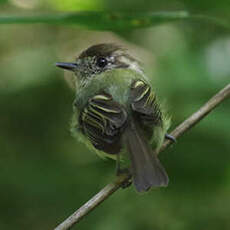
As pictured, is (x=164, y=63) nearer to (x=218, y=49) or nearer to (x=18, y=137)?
(x=218, y=49)

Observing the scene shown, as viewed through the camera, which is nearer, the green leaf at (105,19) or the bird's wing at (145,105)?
the green leaf at (105,19)

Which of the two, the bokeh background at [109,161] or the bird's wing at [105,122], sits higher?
the bird's wing at [105,122]

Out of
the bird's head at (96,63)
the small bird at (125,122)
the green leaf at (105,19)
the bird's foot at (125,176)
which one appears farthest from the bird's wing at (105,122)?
the bird's head at (96,63)

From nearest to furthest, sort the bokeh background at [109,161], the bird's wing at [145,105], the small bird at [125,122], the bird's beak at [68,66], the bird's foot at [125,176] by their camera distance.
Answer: the small bird at [125,122] → the bird's wing at [145,105] → the bird's foot at [125,176] → the bokeh background at [109,161] → the bird's beak at [68,66]

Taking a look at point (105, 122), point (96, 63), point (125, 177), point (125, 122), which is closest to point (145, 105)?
point (125, 122)

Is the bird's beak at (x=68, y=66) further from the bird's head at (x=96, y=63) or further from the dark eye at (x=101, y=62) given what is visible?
the dark eye at (x=101, y=62)

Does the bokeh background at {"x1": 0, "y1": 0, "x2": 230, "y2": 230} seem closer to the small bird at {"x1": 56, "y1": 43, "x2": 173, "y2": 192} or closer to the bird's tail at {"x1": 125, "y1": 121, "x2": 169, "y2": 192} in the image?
the small bird at {"x1": 56, "y1": 43, "x2": 173, "y2": 192}

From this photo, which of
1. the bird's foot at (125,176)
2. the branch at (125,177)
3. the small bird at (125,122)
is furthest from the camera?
the bird's foot at (125,176)

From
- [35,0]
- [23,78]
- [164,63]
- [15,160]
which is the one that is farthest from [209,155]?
[35,0]
